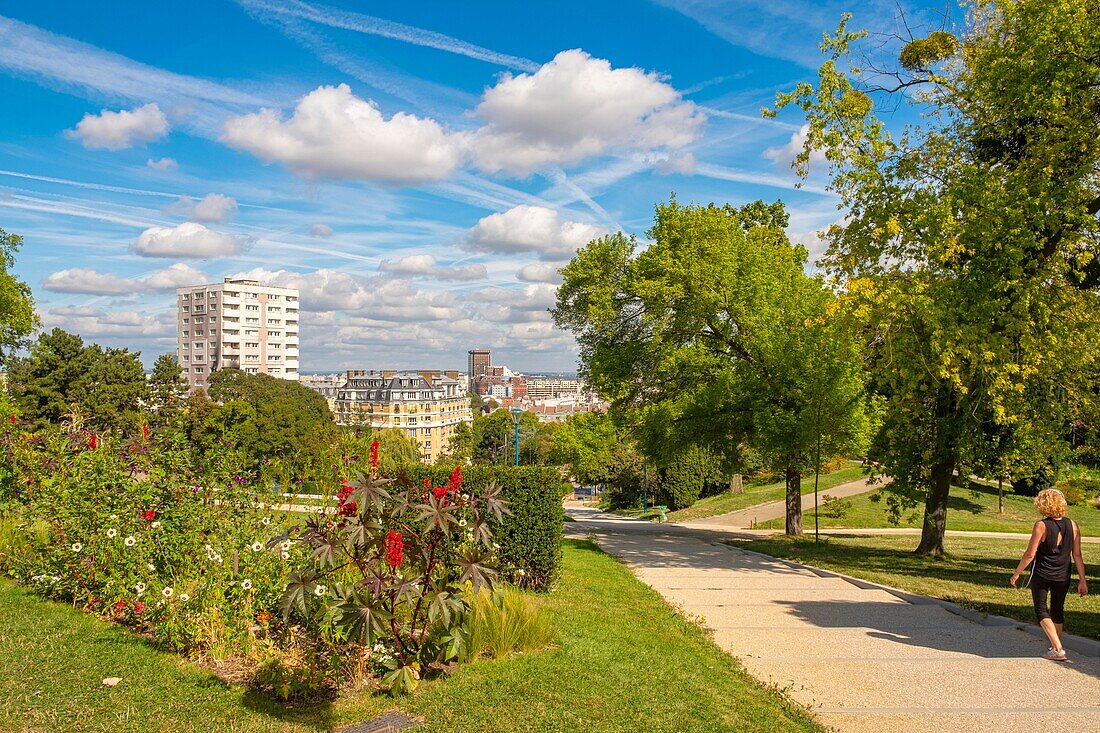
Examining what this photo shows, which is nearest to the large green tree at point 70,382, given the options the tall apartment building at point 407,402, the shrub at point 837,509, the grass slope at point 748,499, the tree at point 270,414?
the tree at point 270,414

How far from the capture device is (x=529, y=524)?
9305 millimetres

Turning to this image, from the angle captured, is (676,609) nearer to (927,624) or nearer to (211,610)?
(927,624)

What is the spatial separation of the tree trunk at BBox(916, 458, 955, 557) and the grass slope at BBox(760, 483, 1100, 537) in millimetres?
10162

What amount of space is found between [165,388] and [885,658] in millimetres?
54388

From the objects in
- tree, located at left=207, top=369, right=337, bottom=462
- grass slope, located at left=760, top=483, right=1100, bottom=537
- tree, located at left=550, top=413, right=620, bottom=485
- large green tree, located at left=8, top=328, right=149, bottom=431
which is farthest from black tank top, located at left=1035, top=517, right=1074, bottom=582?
large green tree, located at left=8, top=328, right=149, bottom=431

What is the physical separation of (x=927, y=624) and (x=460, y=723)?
6178 mm

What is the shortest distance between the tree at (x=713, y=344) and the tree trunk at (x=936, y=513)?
200 centimetres

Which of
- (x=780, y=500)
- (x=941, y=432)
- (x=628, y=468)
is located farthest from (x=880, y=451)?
(x=628, y=468)

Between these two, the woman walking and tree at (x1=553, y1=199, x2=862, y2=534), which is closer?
the woman walking

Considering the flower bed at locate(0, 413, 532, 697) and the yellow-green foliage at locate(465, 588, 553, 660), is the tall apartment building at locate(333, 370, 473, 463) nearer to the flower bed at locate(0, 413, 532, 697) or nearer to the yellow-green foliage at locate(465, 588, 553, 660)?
the flower bed at locate(0, 413, 532, 697)

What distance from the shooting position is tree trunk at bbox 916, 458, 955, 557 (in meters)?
15.1

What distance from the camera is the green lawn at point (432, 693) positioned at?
4.67 m

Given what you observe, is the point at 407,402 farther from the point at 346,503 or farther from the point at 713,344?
the point at 346,503

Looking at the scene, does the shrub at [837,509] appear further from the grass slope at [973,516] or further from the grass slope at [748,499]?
the grass slope at [748,499]
